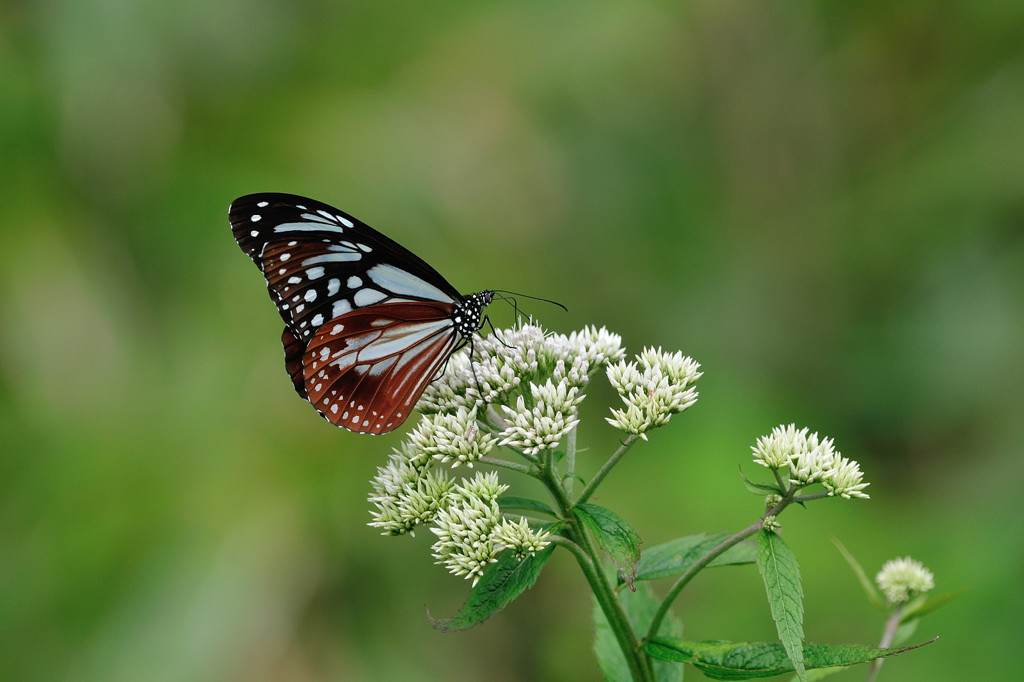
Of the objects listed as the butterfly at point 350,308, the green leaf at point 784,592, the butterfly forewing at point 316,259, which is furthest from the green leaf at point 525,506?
the butterfly forewing at point 316,259

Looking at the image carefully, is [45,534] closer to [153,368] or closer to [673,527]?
[153,368]

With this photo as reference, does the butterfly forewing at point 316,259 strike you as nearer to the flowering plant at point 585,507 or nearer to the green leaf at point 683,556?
the flowering plant at point 585,507

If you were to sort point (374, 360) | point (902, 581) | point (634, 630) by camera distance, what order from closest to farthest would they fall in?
1. point (634, 630)
2. point (902, 581)
3. point (374, 360)

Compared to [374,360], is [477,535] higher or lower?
lower

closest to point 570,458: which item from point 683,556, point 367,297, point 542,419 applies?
point 542,419

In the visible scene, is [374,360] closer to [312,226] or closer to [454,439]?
[312,226]

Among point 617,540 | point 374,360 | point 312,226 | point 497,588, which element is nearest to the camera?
point 617,540

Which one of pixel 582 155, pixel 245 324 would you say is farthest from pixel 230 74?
pixel 582 155
